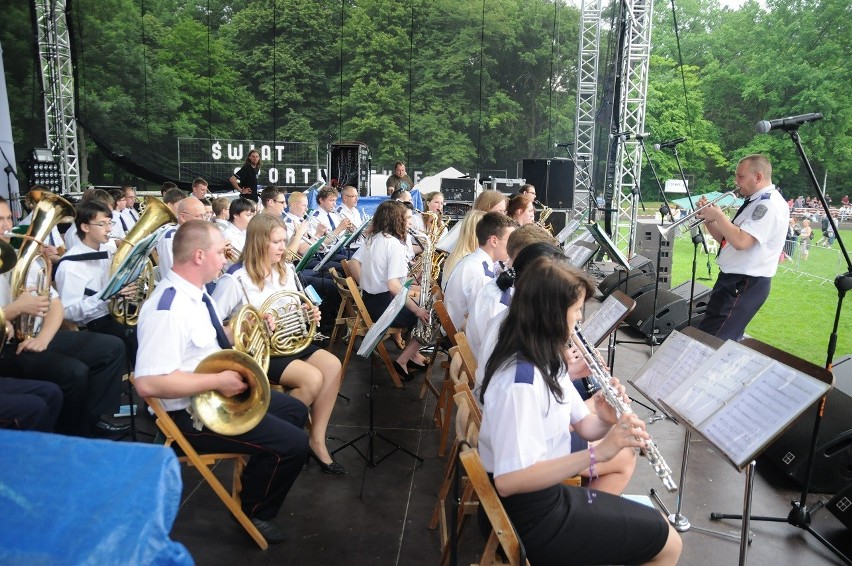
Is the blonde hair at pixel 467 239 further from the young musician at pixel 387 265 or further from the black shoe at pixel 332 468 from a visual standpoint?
the black shoe at pixel 332 468

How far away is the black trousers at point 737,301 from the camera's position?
4793 mm

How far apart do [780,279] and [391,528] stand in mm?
11142

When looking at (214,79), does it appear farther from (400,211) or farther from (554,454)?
(554,454)

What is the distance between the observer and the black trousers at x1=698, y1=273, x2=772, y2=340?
4793mm

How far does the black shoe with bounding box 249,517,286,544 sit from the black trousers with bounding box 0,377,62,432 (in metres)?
1.22

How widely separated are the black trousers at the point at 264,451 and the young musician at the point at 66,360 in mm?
1319

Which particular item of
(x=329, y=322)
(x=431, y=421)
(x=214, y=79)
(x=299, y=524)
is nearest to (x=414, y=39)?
(x=214, y=79)

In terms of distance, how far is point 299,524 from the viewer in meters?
3.33

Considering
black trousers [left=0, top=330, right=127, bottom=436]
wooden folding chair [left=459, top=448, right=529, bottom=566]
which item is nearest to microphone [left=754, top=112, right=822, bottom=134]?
wooden folding chair [left=459, top=448, right=529, bottom=566]

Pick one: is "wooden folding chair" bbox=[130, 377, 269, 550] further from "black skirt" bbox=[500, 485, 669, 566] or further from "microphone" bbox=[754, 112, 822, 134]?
"microphone" bbox=[754, 112, 822, 134]

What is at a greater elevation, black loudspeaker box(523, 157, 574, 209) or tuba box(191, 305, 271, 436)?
black loudspeaker box(523, 157, 574, 209)

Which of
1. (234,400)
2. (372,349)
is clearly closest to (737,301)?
(372,349)

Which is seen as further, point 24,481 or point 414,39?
point 414,39

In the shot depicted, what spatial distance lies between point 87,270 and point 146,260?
0.58m
